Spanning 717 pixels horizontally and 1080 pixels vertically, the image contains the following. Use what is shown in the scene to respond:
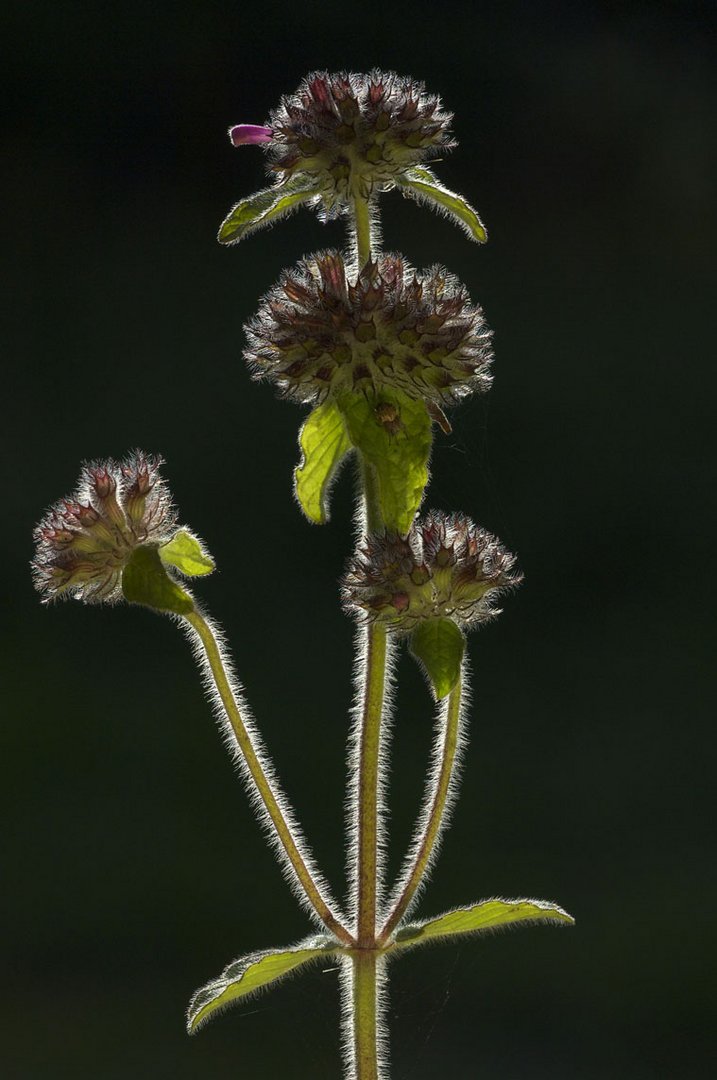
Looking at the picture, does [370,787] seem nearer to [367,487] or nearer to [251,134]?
[367,487]

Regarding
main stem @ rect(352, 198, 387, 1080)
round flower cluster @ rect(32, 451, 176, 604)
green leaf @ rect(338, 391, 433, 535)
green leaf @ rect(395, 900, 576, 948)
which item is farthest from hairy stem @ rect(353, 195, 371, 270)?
green leaf @ rect(395, 900, 576, 948)

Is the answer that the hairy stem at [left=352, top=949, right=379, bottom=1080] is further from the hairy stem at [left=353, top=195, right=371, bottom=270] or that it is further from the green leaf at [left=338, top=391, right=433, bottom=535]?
the hairy stem at [left=353, top=195, right=371, bottom=270]

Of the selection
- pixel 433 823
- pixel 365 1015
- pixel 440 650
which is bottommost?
pixel 365 1015

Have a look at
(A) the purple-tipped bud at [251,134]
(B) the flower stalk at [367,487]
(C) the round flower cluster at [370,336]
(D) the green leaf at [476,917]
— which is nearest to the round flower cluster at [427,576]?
(B) the flower stalk at [367,487]

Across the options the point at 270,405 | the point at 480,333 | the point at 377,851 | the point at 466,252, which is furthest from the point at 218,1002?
the point at 466,252

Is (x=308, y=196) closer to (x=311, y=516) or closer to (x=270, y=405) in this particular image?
(x=311, y=516)

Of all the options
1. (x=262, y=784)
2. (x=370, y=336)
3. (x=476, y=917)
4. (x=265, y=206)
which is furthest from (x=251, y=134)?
(x=476, y=917)

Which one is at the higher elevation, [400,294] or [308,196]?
[308,196]
